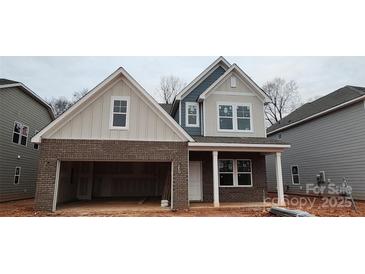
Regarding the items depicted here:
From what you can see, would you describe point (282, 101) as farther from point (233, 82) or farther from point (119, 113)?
point (119, 113)

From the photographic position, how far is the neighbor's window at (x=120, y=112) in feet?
34.5

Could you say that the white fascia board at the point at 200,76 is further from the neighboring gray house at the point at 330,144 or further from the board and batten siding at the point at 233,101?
the neighboring gray house at the point at 330,144

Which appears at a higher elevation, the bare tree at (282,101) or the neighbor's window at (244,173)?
the bare tree at (282,101)

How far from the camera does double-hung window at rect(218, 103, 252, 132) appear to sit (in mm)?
13180

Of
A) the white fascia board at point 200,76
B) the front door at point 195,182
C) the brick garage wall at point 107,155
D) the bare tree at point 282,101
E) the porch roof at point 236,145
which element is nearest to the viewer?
the brick garage wall at point 107,155

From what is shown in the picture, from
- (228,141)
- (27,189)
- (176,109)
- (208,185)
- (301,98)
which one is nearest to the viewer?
(228,141)

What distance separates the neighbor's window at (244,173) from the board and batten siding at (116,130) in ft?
15.0

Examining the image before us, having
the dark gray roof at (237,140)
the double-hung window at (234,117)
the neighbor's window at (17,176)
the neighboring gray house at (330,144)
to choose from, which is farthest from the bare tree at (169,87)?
the dark gray roof at (237,140)

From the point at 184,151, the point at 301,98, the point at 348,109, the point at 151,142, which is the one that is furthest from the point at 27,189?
the point at 301,98

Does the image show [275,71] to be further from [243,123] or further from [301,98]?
[243,123]

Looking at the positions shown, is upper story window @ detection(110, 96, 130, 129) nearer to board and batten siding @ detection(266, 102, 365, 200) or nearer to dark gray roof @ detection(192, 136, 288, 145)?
dark gray roof @ detection(192, 136, 288, 145)

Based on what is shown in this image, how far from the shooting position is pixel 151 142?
10.5 metres

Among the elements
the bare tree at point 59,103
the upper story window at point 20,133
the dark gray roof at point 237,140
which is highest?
the bare tree at point 59,103

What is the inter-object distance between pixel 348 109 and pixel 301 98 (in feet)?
77.5
